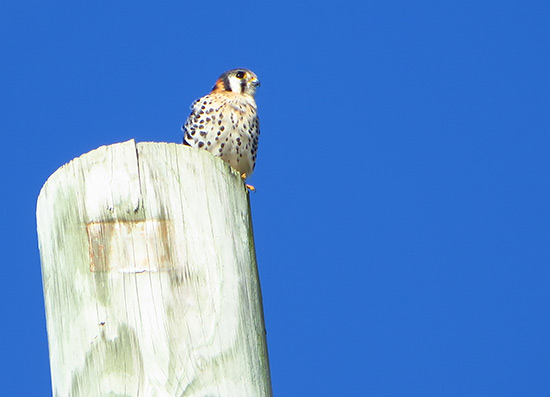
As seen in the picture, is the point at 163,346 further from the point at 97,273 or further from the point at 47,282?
the point at 47,282

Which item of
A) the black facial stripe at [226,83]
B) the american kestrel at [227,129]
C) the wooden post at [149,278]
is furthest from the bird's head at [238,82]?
the wooden post at [149,278]

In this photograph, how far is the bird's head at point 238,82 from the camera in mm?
7003

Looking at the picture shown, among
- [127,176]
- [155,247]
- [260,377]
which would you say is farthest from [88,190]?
[260,377]

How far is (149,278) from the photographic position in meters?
2.28

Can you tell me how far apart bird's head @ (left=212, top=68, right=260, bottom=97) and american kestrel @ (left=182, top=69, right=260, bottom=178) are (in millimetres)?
306

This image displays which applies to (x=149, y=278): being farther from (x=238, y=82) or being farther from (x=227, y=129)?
(x=238, y=82)

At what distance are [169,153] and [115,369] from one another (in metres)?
0.67

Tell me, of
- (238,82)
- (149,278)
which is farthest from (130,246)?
(238,82)

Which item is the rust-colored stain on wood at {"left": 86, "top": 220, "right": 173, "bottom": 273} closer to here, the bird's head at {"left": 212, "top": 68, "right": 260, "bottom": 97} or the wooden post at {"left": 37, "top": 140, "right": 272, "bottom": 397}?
the wooden post at {"left": 37, "top": 140, "right": 272, "bottom": 397}

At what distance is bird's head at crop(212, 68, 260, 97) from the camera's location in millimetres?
7003

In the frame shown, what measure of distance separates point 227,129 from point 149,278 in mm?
3865

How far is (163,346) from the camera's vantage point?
2232mm

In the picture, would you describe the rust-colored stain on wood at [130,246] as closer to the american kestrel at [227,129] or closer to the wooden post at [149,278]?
the wooden post at [149,278]

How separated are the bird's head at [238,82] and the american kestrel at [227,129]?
0.31 meters
